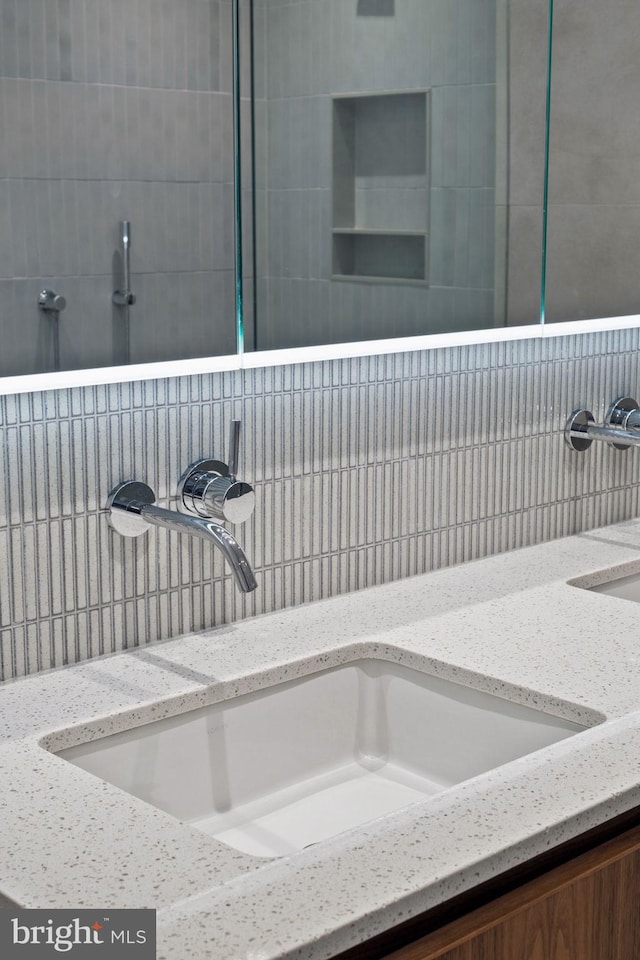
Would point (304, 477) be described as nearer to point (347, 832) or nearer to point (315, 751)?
point (315, 751)

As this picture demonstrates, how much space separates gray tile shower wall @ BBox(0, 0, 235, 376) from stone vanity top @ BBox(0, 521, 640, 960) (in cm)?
35

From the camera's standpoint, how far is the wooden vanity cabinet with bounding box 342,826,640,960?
91 centimetres

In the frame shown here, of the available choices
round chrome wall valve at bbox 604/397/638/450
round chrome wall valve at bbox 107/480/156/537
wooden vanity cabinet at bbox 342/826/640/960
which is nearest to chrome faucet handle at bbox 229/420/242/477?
round chrome wall valve at bbox 107/480/156/537

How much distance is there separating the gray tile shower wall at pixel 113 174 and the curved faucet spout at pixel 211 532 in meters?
0.17

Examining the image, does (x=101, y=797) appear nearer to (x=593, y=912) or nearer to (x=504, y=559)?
(x=593, y=912)

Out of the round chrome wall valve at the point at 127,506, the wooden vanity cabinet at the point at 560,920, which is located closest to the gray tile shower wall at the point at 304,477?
the round chrome wall valve at the point at 127,506

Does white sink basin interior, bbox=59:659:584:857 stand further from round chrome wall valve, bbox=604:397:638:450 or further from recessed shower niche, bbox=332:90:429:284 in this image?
round chrome wall valve, bbox=604:397:638:450

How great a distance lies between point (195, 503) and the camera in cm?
135

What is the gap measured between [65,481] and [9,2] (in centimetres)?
48

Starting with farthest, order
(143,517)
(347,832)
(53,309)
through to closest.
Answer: (143,517) → (53,309) → (347,832)

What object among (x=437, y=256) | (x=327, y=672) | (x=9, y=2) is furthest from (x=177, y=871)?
(x=437, y=256)

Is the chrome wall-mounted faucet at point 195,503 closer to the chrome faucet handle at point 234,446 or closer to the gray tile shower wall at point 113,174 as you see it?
the chrome faucet handle at point 234,446

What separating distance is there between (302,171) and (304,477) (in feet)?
1.24

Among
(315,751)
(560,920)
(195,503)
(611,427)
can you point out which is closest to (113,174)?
(195,503)
